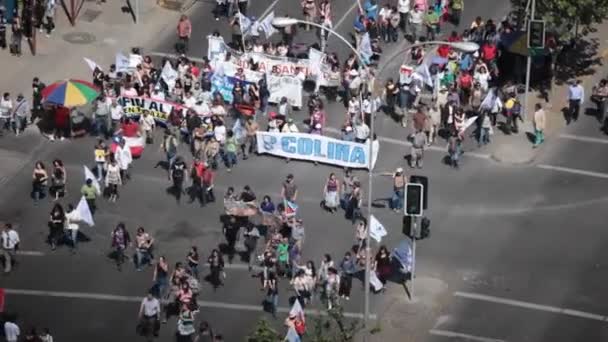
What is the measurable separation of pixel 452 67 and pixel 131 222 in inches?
502

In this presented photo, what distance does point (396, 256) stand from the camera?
167 ft

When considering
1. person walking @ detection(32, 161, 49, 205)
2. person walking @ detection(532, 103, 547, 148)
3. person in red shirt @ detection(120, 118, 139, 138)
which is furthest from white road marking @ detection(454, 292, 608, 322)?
person walking @ detection(32, 161, 49, 205)

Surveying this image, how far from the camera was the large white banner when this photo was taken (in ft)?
184

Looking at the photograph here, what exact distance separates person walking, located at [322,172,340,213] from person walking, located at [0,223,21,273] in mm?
9121

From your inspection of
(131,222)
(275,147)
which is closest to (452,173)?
(275,147)

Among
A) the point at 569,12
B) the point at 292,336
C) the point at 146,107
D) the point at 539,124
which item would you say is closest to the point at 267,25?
the point at 146,107

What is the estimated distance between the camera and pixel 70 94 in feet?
185

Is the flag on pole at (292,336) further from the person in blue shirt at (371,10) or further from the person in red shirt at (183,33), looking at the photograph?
the person in blue shirt at (371,10)

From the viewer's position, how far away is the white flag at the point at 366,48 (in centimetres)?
6097

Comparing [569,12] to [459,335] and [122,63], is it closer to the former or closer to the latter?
[459,335]

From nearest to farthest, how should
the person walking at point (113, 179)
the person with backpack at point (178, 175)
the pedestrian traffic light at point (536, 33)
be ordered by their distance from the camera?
the person walking at point (113, 179), the person with backpack at point (178, 175), the pedestrian traffic light at point (536, 33)

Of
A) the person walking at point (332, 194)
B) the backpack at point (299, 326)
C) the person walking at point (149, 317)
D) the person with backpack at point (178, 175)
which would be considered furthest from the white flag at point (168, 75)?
the backpack at point (299, 326)

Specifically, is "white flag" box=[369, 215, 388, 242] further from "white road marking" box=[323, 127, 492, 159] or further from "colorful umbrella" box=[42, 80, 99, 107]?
"colorful umbrella" box=[42, 80, 99, 107]

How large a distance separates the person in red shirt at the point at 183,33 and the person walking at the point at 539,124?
12689 millimetres
